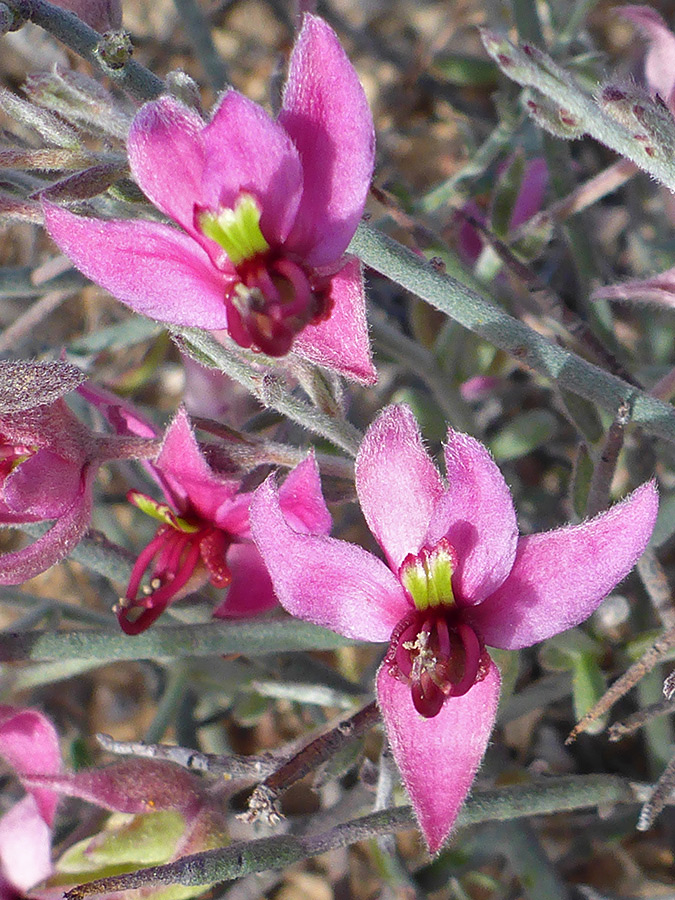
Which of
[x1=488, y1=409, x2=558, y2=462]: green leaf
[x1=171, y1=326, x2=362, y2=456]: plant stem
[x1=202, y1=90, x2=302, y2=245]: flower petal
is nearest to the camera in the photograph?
[x1=202, y1=90, x2=302, y2=245]: flower petal

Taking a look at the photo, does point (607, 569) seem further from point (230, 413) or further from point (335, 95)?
point (230, 413)

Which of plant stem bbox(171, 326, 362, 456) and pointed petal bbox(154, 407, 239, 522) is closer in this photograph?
plant stem bbox(171, 326, 362, 456)

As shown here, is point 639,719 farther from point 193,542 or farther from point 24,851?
point 24,851

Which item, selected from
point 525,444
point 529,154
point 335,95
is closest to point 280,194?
point 335,95

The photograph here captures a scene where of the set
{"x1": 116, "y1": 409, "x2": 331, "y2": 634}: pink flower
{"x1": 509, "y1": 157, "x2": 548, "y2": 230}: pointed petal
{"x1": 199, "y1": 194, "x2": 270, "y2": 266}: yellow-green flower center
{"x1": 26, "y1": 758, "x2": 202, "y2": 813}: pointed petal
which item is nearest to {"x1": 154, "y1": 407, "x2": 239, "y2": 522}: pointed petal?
{"x1": 116, "y1": 409, "x2": 331, "y2": 634}: pink flower

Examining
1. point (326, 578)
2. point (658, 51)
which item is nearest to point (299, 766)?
point (326, 578)

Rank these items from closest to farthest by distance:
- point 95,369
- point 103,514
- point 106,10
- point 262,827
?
point 106,10
point 262,827
point 103,514
point 95,369

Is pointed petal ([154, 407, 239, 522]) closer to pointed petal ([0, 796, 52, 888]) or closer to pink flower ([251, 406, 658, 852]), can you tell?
pink flower ([251, 406, 658, 852])
